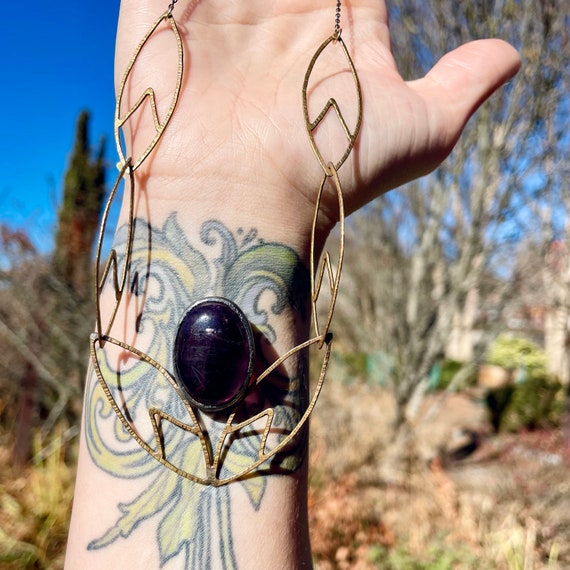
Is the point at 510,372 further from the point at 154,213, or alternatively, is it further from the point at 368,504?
the point at 154,213

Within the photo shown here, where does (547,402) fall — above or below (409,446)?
above

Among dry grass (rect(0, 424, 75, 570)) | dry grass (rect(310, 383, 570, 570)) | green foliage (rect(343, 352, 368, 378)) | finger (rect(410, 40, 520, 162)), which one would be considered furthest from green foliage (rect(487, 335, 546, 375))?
finger (rect(410, 40, 520, 162))

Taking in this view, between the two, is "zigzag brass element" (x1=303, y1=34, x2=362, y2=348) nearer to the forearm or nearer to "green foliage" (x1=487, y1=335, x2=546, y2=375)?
the forearm

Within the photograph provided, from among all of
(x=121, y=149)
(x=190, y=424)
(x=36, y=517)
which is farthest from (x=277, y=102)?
(x=36, y=517)

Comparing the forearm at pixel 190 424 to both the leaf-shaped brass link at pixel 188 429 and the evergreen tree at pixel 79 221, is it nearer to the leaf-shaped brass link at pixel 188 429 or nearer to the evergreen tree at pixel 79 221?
the leaf-shaped brass link at pixel 188 429

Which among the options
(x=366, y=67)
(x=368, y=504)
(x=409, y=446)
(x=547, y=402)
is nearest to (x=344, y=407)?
(x=409, y=446)

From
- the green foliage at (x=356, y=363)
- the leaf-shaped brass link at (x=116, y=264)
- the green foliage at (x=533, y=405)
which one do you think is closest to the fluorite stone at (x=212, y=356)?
the leaf-shaped brass link at (x=116, y=264)
